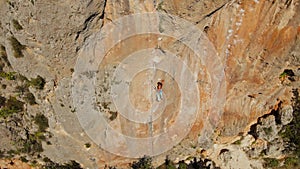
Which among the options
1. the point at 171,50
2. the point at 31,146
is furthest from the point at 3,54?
the point at 171,50

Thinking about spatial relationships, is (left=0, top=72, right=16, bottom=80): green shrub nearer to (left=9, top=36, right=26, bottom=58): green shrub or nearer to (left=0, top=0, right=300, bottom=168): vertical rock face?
(left=0, top=0, right=300, bottom=168): vertical rock face

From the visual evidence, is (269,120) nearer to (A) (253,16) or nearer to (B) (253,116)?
(B) (253,116)

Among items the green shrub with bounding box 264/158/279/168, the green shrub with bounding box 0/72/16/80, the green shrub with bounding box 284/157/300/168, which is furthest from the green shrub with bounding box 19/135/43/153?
the green shrub with bounding box 284/157/300/168

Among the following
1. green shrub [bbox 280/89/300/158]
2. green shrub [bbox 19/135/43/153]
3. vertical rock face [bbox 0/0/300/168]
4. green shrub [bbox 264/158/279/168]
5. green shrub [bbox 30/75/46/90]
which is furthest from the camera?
green shrub [bbox 264/158/279/168]

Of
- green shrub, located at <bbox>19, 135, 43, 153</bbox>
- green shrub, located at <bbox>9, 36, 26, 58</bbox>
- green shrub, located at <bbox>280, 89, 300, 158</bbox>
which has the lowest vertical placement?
green shrub, located at <bbox>280, 89, 300, 158</bbox>

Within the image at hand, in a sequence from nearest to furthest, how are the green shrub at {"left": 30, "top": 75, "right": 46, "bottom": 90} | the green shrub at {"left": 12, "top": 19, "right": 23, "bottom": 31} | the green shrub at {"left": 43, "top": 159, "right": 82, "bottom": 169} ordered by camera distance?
the green shrub at {"left": 12, "top": 19, "right": 23, "bottom": 31} < the green shrub at {"left": 30, "top": 75, "right": 46, "bottom": 90} < the green shrub at {"left": 43, "top": 159, "right": 82, "bottom": 169}

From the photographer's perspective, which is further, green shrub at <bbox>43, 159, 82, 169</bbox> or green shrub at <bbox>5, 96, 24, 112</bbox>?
green shrub at <bbox>43, 159, 82, 169</bbox>

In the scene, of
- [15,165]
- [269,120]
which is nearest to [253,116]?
[269,120]
